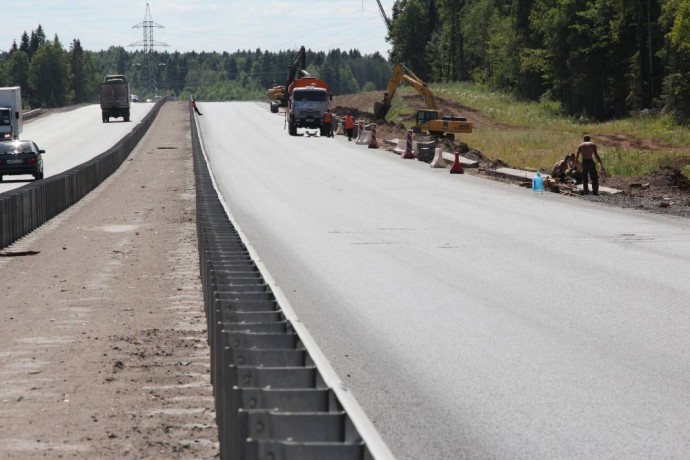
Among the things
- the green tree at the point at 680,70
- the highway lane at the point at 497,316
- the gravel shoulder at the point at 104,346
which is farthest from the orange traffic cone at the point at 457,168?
the green tree at the point at 680,70

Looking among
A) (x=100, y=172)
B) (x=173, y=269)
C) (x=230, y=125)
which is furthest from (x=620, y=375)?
(x=230, y=125)

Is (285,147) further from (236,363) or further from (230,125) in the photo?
(236,363)

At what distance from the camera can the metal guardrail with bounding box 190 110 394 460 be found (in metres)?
4.34

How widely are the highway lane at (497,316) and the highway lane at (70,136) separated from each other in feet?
60.5

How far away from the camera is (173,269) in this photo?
17391mm

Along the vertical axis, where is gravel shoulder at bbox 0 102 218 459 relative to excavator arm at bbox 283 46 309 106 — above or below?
below

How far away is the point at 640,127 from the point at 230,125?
2733 centimetres

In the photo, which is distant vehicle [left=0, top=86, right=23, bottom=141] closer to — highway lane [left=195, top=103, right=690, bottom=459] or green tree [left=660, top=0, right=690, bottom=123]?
highway lane [left=195, top=103, right=690, bottom=459]

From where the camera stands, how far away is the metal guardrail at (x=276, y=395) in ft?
14.2

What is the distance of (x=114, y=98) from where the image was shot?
307 feet

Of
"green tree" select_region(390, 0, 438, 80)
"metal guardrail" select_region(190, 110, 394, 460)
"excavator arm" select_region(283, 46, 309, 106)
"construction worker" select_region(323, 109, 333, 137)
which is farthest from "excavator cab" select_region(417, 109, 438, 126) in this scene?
"green tree" select_region(390, 0, 438, 80)

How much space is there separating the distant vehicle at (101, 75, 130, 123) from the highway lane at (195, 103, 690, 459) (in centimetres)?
6405

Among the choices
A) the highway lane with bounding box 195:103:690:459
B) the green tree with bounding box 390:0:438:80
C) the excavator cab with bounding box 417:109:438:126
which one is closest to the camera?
the highway lane with bounding box 195:103:690:459

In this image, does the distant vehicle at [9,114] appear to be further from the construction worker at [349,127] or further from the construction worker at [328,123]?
the construction worker at [349,127]
